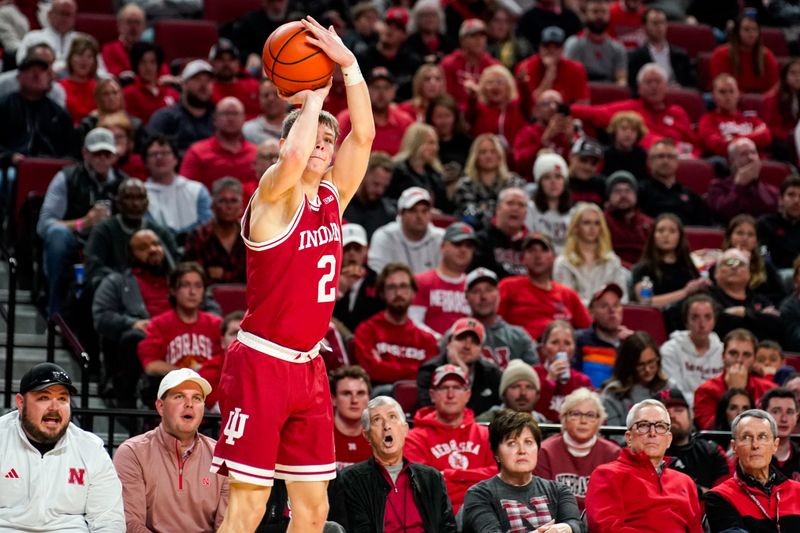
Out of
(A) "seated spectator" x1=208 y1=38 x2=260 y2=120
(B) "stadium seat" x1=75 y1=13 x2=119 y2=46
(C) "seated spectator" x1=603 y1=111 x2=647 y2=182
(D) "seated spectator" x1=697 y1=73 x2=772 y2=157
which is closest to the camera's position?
(C) "seated spectator" x1=603 y1=111 x2=647 y2=182

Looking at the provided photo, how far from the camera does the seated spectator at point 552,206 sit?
1089cm

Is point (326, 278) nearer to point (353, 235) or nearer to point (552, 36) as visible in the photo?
point (353, 235)

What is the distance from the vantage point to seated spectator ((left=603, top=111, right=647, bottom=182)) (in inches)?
472

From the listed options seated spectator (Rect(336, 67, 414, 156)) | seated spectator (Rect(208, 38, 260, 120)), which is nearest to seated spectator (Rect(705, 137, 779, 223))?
seated spectator (Rect(336, 67, 414, 156))

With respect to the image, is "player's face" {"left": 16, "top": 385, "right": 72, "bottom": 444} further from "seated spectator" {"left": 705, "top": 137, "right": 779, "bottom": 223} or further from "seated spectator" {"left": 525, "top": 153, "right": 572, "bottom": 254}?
"seated spectator" {"left": 705, "top": 137, "right": 779, "bottom": 223}

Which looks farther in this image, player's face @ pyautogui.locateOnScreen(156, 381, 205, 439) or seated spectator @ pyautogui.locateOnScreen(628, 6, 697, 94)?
seated spectator @ pyautogui.locateOnScreen(628, 6, 697, 94)

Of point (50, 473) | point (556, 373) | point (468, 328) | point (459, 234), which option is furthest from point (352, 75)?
point (459, 234)

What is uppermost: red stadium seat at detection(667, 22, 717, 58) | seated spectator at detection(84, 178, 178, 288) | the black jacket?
red stadium seat at detection(667, 22, 717, 58)

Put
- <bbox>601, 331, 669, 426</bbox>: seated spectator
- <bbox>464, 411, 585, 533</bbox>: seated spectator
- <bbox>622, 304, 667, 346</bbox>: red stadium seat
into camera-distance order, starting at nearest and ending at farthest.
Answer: <bbox>464, 411, 585, 533</bbox>: seated spectator < <bbox>601, 331, 669, 426</bbox>: seated spectator < <bbox>622, 304, 667, 346</bbox>: red stadium seat

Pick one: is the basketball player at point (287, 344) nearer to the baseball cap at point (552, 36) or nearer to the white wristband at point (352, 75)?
the white wristband at point (352, 75)

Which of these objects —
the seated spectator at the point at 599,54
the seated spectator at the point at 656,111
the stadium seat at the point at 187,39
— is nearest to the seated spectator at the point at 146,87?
the stadium seat at the point at 187,39

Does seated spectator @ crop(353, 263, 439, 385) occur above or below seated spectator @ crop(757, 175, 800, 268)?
below

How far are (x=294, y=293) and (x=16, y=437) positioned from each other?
2.04 meters

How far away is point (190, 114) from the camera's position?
39.0 ft
